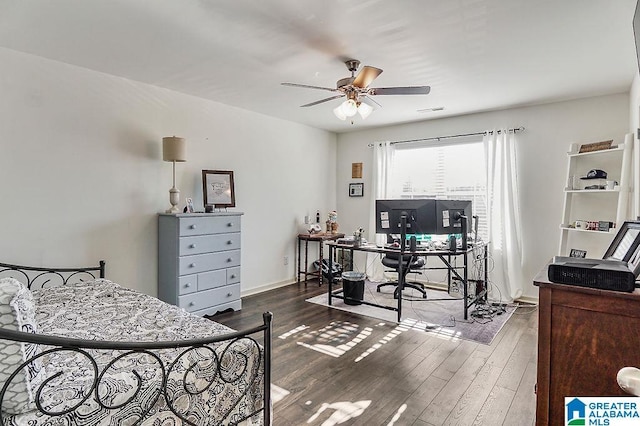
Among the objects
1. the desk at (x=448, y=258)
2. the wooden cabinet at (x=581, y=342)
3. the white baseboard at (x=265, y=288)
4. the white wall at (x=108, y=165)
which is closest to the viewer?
the wooden cabinet at (x=581, y=342)

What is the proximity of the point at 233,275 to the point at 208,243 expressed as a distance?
1.69ft

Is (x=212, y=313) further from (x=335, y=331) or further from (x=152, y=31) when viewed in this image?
(x=152, y=31)

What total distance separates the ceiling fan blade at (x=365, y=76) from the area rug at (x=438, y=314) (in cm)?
243

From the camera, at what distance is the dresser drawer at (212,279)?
3.66 m

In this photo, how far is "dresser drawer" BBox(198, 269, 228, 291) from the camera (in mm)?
3656

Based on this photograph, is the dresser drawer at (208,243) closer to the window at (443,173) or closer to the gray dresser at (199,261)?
the gray dresser at (199,261)

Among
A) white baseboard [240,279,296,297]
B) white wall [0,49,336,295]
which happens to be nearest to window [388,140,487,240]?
white wall [0,49,336,295]

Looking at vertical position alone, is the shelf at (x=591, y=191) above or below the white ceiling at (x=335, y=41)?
below

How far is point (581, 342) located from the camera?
1278 millimetres

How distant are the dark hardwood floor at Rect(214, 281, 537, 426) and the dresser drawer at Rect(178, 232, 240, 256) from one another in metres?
0.78

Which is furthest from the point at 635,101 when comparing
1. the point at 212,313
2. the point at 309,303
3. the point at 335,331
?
the point at 212,313

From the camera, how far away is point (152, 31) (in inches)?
94.5

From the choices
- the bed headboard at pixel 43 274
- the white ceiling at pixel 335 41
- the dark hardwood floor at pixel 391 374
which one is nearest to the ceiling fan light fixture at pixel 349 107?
the white ceiling at pixel 335 41

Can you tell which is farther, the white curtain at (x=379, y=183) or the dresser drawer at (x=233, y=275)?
the white curtain at (x=379, y=183)
